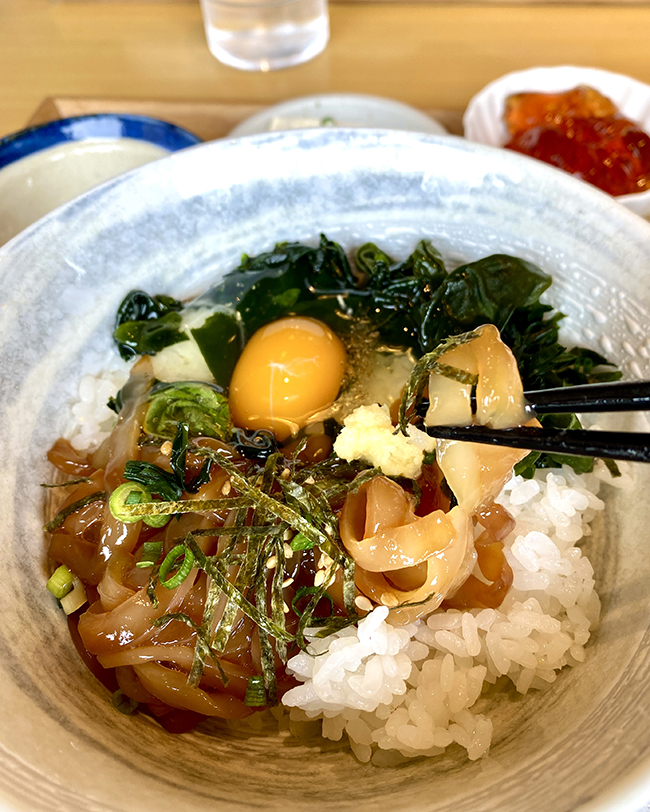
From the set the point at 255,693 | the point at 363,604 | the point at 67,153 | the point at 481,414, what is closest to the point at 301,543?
the point at 363,604

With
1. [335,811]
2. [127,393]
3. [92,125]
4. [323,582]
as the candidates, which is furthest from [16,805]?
[92,125]

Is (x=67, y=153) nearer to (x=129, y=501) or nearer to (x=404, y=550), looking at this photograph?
(x=129, y=501)

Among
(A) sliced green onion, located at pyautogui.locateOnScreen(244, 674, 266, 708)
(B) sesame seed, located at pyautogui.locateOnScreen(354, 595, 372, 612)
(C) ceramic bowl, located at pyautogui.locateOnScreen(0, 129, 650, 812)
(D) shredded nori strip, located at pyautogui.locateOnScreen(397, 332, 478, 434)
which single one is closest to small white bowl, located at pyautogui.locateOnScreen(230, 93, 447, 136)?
(C) ceramic bowl, located at pyautogui.locateOnScreen(0, 129, 650, 812)

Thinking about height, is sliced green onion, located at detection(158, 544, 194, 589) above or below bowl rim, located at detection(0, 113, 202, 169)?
below

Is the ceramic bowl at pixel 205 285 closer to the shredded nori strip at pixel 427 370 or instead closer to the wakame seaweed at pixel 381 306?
the wakame seaweed at pixel 381 306

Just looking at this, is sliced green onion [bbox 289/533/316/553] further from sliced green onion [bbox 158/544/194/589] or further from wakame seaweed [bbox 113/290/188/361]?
wakame seaweed [bbox 113/290/188/361]

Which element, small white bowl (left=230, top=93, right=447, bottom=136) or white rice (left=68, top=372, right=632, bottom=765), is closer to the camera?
white rice (left=68, top=372, right=632, bottom=765)
